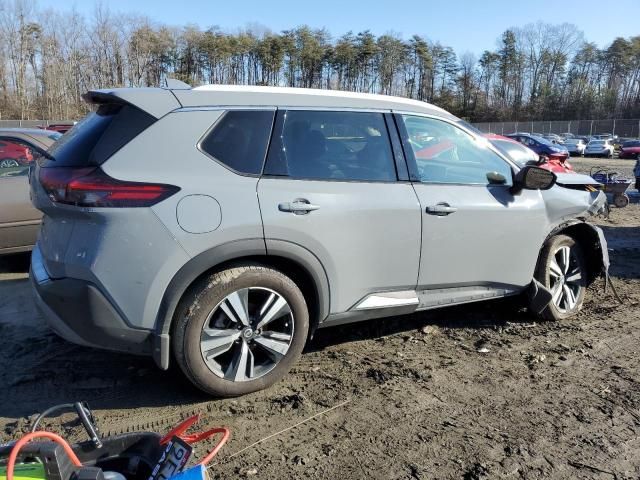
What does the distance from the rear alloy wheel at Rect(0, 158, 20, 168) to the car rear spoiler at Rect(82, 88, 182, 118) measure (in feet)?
11.3

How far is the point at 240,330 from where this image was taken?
10.6ft

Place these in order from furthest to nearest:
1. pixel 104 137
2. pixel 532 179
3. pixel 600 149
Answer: pixel 600 149 < pixel 532 179 < pixel 104 137

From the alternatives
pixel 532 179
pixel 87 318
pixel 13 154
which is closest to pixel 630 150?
pixel 532 179

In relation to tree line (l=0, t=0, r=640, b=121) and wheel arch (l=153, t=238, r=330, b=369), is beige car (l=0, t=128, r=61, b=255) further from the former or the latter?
tree line (l=0, t=0, r=640, b=121)

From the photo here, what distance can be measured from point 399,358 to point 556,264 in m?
1.71

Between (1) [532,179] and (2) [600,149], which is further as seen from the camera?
(2) [600,149]

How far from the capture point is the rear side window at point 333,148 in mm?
3371

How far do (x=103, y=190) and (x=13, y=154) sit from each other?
158 inches

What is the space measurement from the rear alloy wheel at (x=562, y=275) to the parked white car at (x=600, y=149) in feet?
135

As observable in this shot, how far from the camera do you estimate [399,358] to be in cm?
391

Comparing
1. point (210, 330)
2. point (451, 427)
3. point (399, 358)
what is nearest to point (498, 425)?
point (451, 427)

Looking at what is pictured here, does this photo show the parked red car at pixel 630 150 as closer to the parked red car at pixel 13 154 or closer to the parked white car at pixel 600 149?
the parked white car at pixel 600 149

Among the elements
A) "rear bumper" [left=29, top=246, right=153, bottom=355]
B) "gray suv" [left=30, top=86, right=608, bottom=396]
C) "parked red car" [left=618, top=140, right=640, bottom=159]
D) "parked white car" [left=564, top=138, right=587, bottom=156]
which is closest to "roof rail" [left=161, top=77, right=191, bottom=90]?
"gray suv" [left=30, top=86, right=608, bottom=396]

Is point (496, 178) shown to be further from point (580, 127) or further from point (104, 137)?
point (580, 127)
